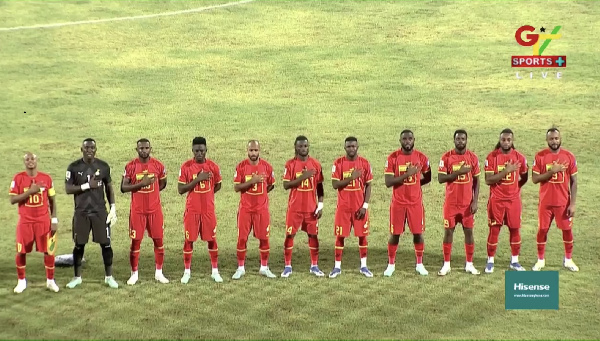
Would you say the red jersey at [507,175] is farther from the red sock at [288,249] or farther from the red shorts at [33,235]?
the red shorts at [33,235]

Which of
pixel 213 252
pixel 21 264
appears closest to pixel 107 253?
pixel 21 264

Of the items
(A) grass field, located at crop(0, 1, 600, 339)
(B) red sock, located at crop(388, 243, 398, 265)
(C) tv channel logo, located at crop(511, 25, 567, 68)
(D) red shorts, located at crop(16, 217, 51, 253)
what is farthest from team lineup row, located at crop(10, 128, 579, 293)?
(C) tv channel logo, located at crop(511, 25, 567, 68)

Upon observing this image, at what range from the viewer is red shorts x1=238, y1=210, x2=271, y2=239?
1395cm

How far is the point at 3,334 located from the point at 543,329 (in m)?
7.17

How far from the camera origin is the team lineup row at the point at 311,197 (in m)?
13.6

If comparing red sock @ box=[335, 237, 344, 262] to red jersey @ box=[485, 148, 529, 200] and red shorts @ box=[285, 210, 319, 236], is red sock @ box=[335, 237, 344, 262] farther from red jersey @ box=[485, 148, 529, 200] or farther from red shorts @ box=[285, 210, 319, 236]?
red jersey @ box=[485, 148, 529, 200]

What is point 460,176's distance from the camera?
14.0 metres

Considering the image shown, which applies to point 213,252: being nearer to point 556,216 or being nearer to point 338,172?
point 338,172

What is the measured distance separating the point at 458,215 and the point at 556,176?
164 centimetres

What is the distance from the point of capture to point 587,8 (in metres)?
31.0

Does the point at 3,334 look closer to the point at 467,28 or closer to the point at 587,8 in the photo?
the point at 467,28

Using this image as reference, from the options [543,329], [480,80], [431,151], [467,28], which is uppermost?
[467,28]

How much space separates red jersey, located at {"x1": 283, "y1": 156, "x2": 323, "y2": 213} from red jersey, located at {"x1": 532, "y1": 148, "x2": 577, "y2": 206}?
3462 mm

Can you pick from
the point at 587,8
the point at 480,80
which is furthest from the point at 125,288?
the point at 587,8
